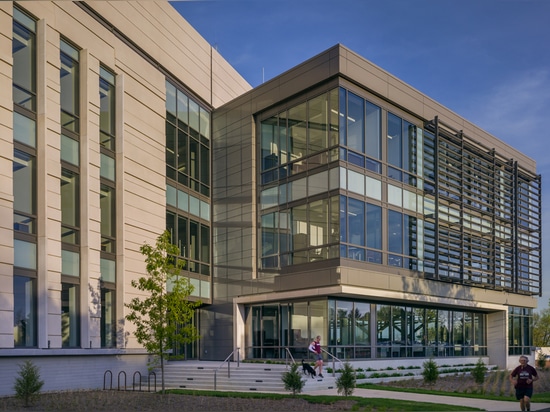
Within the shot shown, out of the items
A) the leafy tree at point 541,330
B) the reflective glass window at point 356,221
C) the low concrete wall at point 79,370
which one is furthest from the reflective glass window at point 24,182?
the leafy tree at point 541,330

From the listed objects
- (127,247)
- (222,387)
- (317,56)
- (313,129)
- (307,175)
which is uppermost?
(317,56)

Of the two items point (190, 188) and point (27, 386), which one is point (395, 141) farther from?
point (27, 386)

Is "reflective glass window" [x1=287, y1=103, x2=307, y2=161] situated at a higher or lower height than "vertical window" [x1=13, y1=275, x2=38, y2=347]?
higher

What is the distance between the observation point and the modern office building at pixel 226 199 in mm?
22578

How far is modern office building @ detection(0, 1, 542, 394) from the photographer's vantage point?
74.1 feet

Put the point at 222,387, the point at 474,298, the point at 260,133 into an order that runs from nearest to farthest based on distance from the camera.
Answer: the point at 222,387, the point at 260,133, the point at 474,298

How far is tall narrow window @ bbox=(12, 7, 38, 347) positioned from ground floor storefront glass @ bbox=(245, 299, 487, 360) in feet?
A: 37.3

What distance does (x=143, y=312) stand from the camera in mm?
21672

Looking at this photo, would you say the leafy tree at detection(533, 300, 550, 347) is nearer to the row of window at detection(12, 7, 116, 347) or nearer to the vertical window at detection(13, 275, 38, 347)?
the row of window at detection(12, 7, 116, 347)

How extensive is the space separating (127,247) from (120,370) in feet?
16.4

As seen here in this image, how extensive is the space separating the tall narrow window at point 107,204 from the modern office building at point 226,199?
83mm

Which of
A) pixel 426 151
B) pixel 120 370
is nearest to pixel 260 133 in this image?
pixel 426 151

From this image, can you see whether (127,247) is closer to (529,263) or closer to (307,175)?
(307,175)

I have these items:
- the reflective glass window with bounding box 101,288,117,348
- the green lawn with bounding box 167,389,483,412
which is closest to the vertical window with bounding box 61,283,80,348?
the reflective glass window with bounding box 101,288,117,348
